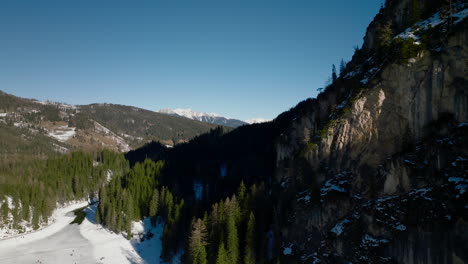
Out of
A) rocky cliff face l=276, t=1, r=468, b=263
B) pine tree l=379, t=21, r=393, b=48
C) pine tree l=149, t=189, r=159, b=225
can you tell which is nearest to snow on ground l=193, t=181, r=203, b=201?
pine tree l=149, t=189, r=159, b=225

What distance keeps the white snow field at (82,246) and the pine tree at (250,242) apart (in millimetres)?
23802

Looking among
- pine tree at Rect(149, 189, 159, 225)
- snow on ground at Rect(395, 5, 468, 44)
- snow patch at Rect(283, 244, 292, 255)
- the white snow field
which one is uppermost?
snow on ground at Rect(395, 5, 468, 44)

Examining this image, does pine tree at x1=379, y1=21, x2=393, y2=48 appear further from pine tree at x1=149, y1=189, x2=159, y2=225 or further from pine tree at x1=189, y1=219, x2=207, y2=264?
pine tree at x1=149, y1=189, x2=159, y2=225

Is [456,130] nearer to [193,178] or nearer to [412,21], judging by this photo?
[412,21]

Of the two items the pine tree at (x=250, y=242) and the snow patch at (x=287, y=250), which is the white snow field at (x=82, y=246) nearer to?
the pine tree at (x=250, y=242)

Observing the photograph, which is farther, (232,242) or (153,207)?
(153,207)

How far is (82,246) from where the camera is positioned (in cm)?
8356

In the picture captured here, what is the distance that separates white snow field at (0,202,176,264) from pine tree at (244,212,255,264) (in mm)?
23802

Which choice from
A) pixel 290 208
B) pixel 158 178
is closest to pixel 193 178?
pixel 158 178

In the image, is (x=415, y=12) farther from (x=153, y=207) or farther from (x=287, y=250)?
(x=153, y=207)

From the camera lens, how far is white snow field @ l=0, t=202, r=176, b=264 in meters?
74.1

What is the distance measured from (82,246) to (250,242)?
52.9 metres

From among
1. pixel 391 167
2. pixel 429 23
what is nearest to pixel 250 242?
pixel 391 167

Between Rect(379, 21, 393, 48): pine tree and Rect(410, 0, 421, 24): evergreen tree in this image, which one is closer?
Rect(410, 0, 421, 24): evergreen tree
